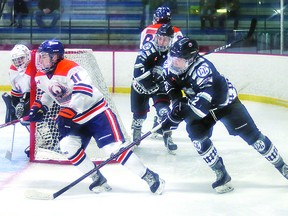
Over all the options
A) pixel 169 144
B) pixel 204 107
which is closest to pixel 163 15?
pixel 169 144

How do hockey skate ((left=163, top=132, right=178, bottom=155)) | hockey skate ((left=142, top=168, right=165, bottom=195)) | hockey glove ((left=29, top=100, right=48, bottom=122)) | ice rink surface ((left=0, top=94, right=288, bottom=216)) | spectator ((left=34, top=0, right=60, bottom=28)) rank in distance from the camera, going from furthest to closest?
spectator ((left=34, top=0, right=60, bottom=28)), hockey skate ((left=163, top=132, right=178, bottom=155)), hockey glove ((left=29, top=100, right=48, bottom=122)), hockey skate ((left=142, top=168, right=165, bottom=195)), ice rink surface ((left=0, top=94, right=288, bottom=216))

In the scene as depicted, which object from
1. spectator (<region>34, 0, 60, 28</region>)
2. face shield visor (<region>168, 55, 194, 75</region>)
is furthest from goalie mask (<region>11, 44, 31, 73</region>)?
spectator (<region>34, 0, 60, 28</region>)

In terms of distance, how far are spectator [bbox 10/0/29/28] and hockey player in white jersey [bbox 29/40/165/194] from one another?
553cm

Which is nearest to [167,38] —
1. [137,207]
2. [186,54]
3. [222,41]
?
[186,54]

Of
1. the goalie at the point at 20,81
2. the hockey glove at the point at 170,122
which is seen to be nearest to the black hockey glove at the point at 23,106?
the goalie at the point at 20,81

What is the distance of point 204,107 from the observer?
130 inches

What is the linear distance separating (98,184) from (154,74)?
1125 mm

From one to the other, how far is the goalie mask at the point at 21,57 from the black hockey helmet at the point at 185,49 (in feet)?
4.27

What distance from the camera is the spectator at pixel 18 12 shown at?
28.9 ft

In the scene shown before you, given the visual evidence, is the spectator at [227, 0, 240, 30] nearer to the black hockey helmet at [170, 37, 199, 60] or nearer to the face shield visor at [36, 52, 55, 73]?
the black hockey helmet at [170, 37, 199, 60]

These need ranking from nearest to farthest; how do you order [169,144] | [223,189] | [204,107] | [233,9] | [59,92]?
[204,107]
[59,92]
[223,189]
[169,144]
[233,9]

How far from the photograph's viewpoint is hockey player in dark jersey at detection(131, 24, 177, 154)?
4.30m

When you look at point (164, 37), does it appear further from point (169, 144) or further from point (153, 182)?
point (153, 182)

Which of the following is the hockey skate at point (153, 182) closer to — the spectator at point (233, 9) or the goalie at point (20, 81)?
the goalie at point (20, 81)
